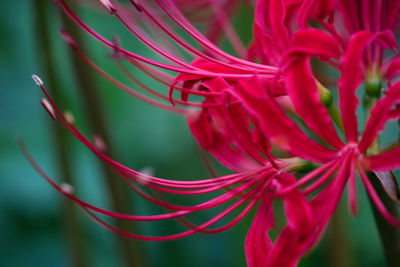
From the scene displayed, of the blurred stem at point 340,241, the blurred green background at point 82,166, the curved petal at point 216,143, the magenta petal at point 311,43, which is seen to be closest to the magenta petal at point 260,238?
the curved petal at point 216,143

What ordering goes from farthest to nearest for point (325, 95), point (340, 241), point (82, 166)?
point (82, 166) → point (340, 241) → point (325, 95)

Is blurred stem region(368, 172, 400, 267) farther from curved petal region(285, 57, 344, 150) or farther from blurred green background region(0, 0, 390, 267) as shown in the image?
blurred green background region(0, 0, 390, 267)

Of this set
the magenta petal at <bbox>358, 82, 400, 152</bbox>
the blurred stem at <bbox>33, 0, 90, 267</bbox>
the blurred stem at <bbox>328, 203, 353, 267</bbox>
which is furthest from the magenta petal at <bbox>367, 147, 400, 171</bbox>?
the blurred stem at <bbox>33, 0, 90, 267</bbox>

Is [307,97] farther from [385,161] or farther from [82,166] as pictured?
[82,166]

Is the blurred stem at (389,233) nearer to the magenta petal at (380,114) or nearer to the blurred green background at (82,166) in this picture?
the magenta petal at (380,114)

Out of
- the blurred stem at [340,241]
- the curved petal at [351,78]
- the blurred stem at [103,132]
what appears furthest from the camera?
the blurred stem at [340,241]

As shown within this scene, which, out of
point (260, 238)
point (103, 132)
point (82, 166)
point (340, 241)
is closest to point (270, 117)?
point (260, 238)
